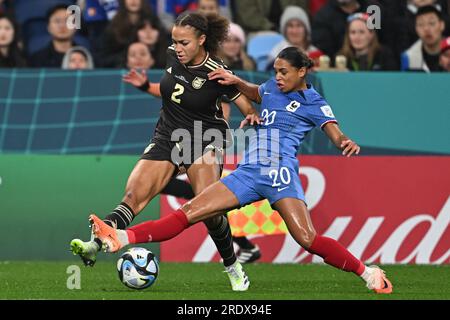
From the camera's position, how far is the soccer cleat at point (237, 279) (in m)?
8.85

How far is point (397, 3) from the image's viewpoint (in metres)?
13.8

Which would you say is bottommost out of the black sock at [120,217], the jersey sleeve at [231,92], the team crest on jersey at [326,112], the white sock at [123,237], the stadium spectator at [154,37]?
the black sock at [120,217]

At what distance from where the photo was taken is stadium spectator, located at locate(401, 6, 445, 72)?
513 inches

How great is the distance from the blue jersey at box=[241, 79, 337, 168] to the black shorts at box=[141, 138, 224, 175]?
1.69 ft

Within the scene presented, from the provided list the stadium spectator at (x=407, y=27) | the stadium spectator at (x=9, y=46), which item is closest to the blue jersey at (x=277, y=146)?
the stadium spectator at (x=9, y=46)

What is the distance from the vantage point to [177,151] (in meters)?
8.90

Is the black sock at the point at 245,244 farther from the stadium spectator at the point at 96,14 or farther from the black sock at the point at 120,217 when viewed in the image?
the stadium spectator at the point at 96,14

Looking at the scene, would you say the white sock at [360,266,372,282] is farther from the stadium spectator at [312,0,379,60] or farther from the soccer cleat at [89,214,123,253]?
the stadium spectator at [312,0,379,60]

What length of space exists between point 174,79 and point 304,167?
3.03 m

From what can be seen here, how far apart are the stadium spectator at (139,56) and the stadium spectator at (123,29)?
0.67ft

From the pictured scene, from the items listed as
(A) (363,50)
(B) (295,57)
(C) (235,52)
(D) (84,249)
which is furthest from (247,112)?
(A) (363,50)

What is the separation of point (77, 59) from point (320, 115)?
15.8 feet

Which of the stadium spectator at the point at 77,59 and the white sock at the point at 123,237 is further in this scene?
the stadium spectator at the point at 77,59
